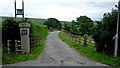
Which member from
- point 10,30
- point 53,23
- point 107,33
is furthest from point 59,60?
point 53,23

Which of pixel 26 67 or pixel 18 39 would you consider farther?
pixel 18 39

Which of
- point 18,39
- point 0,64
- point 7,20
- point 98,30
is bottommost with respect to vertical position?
point 0,64

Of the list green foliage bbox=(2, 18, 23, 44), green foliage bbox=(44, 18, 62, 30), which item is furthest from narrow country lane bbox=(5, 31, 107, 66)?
green foliage bbox=(44, 18, 62, 30)

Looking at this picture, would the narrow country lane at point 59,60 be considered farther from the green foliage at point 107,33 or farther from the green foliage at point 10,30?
the green foliage at point 10,30

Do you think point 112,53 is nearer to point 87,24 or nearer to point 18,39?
point 18,39

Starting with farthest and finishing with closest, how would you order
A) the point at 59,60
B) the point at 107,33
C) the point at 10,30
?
the point at 10,30 < the point at 107,33 < the point at 59,60

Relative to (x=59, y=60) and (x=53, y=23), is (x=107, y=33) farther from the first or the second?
(x=53, y=23)

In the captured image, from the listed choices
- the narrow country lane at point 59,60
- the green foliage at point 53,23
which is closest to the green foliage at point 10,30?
the narrow country lane at point 59,60

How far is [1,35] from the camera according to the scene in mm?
9875

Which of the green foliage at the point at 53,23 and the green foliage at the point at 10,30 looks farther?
the green foliage at the point at 53,23

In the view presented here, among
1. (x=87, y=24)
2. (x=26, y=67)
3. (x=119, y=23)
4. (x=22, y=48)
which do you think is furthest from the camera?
(x=87, y=24)

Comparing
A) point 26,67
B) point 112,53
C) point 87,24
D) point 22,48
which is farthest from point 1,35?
point 87,24

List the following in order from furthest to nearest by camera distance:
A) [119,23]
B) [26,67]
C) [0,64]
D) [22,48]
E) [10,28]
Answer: [10,28] < [22,48] < [119,23] < [0,64] < [26,67]

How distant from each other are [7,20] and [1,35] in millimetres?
1134
